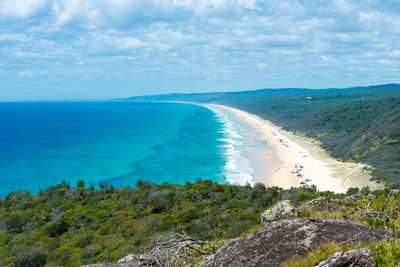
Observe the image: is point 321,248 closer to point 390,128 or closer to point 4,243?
point 4,243

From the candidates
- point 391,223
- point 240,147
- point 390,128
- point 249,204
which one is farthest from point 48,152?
point 390,128

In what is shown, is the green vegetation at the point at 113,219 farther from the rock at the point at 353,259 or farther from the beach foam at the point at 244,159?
the beach foam at the point at 244,159

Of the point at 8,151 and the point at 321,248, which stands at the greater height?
the point at 321,248

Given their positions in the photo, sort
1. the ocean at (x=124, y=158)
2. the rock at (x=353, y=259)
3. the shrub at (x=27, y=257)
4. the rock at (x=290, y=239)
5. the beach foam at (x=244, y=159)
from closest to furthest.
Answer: the rock at (x=353, y=259) < the rock at (x=290, y=239) < the shrub at (x=27, y=257) < the beach foam at (x=244, y=159) < the ocean at (x=124, y=158)

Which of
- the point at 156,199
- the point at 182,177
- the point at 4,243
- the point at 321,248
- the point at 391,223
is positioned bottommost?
the point at 182,177

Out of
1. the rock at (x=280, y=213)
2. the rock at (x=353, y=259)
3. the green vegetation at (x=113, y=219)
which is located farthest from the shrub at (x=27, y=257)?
the rock at (x=353, y=259)

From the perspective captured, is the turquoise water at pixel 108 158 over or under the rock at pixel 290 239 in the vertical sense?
under
